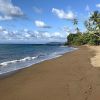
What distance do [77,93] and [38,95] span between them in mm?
2206

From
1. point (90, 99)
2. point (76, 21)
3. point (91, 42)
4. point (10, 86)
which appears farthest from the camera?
point (91, 42)

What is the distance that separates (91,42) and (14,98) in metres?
113

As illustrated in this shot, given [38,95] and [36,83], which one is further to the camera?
[36,83]

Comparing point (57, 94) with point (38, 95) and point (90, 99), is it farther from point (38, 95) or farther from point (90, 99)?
point (90, 99)

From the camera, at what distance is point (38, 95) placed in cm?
1236

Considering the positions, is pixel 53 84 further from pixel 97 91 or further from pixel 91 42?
pixel 91 42

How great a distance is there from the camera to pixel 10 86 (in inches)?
577

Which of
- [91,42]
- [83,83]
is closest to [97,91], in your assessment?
[83,83]

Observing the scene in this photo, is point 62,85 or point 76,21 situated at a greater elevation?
point 76,21

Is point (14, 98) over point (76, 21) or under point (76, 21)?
under

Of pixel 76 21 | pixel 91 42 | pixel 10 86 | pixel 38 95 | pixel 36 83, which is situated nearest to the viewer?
pixel 38 95

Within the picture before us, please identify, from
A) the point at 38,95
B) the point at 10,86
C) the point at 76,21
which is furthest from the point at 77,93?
the point at 76,21

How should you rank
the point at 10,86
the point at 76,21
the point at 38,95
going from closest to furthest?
the point at 38,95
the point at 10,86
the point at 76,21

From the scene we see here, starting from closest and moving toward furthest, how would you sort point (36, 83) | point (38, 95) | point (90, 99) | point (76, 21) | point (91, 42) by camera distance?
point (90, 99) → point (38, 95) → point (36, 83) → point (76, 21) → point (91, 42)
